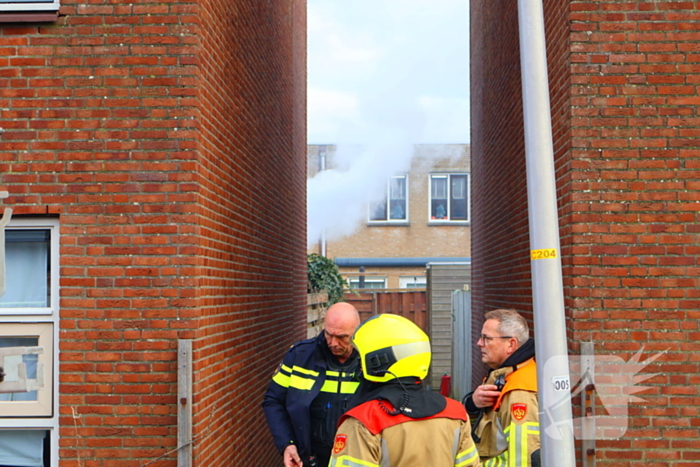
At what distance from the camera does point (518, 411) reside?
3783mm

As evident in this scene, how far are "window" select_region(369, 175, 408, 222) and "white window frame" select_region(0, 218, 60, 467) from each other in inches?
844

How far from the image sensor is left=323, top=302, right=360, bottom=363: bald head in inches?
182

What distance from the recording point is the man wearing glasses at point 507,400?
3734mm

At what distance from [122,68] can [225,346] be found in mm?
2280

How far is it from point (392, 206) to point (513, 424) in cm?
2310

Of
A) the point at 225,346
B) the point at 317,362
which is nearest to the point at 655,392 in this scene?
the point at 317,362

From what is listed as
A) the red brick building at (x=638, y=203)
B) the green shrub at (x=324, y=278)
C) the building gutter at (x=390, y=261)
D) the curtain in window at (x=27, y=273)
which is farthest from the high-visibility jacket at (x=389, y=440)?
the building gutter at (x=390, y=261)

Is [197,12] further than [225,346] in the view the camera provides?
No

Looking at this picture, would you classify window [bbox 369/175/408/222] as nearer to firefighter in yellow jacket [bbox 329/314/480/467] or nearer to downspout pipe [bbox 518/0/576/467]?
downspout pipe [bbox 518/0/576/467]

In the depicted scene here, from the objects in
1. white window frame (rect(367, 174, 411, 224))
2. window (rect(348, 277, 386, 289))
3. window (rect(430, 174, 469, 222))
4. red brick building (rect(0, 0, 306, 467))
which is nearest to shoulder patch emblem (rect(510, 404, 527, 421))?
red brick building (rect(0, 0, 306, 467))

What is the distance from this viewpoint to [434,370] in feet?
56.1

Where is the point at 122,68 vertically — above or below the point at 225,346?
above

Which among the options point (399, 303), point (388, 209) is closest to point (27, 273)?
point (399, 303)

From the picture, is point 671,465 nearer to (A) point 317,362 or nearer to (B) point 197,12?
(A) point 317,362
